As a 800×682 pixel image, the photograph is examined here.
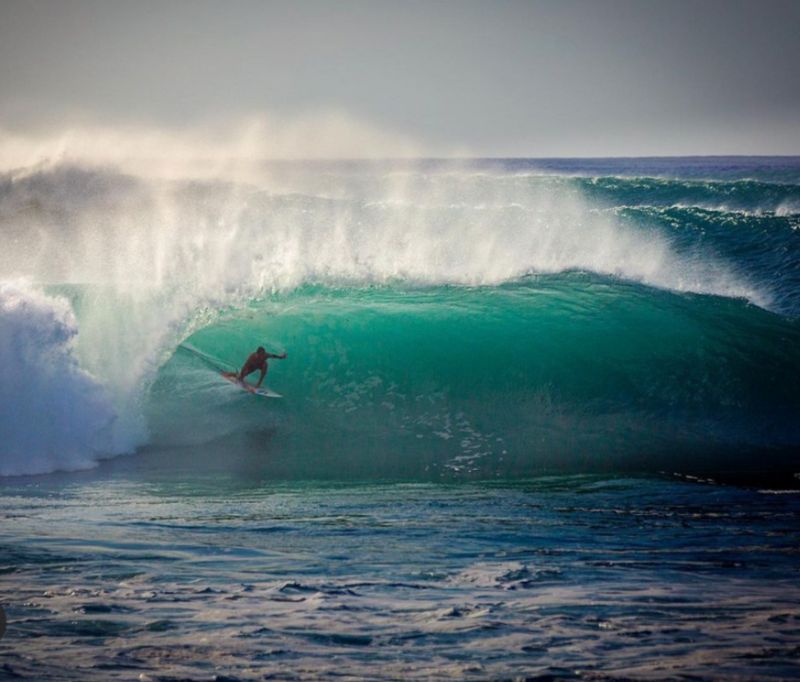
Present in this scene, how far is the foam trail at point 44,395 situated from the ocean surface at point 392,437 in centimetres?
3

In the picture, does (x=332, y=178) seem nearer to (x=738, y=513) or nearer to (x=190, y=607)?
(x=738, y=513)

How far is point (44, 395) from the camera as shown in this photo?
10.0 meters

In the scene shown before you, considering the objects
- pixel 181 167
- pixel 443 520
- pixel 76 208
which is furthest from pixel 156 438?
pixel 181 167

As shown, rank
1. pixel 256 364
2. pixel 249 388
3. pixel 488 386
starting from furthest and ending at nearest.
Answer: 1. pixel 488 386
2. pixel 256 364
3. pixel 249 388

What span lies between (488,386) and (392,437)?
167 centimetres

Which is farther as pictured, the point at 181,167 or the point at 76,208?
the point at 181,167

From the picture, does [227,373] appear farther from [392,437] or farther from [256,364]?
[392,437]

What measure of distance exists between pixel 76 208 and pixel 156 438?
1041 centimetres

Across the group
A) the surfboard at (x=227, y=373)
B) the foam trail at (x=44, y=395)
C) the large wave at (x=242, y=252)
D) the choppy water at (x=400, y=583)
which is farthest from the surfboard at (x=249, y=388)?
the choppy water at (x=400, y=583)

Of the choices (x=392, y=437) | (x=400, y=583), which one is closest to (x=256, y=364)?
(x=392, y=437)

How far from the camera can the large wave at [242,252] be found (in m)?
11.5

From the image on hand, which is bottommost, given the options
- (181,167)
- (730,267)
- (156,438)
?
(156,438)

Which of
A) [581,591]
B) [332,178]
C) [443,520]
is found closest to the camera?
[581,591]

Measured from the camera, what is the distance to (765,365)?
1259cm
